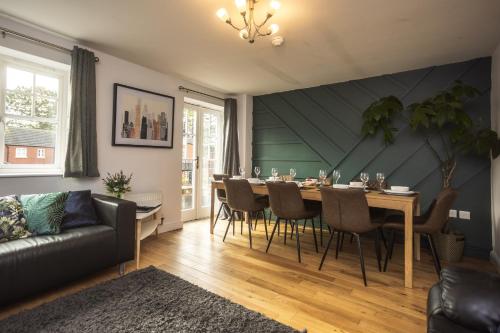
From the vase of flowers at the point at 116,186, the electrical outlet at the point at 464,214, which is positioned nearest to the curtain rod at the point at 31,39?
the vase of flowers at the point at 116,186

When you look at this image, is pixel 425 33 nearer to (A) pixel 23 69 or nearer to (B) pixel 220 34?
(B) pixel 220 34

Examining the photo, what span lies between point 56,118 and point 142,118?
956 mm

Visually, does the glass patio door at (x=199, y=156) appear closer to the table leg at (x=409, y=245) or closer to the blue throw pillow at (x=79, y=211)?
the blue throw pillow at (x=79, y=211)

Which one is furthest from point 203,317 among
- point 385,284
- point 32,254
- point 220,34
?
point 220,34

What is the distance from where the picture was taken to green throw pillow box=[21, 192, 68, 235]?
219 cm

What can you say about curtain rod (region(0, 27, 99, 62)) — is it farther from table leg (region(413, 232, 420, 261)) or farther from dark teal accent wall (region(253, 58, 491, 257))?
table leg (region(413, 232, 420, 261))

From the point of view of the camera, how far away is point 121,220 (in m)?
2.49

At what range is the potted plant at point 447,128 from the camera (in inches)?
114

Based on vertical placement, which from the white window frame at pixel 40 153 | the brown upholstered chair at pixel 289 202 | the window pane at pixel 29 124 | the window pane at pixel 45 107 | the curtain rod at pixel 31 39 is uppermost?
the curtain rod at pixel 31 39

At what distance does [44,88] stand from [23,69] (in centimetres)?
23

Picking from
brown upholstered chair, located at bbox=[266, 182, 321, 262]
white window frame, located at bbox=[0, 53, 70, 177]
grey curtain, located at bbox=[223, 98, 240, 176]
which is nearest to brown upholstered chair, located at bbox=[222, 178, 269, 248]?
brown upholstered chair, located at bbox=[266, 182, 321, 262]

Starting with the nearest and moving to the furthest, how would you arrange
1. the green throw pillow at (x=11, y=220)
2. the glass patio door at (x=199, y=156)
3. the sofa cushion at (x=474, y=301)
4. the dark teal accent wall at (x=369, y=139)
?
the sofa cushion at (x=474, y=301) < the green throw pillow at (x=11, y=220) < the dark teal accent wall at (x=369, y=139) < the glass patio door at (x=199, y=156)

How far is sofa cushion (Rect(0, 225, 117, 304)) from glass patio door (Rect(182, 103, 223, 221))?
220 centimetres

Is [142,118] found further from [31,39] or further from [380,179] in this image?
[380,179]
